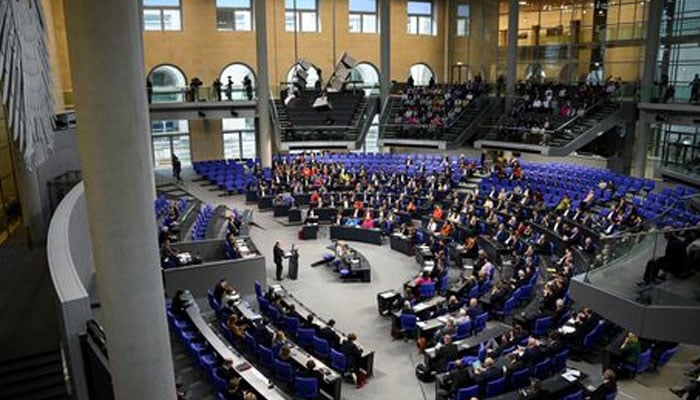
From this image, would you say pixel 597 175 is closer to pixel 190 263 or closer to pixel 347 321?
pixel 347 321

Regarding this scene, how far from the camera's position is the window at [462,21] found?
40062mm

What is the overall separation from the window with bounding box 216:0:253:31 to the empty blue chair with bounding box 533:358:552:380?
3026 cm

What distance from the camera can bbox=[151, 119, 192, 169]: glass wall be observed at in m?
34.7

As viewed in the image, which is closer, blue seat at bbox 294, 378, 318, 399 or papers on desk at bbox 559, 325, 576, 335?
blue seat at bbox 294, 378, 318, 399

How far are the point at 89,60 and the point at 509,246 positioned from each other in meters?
14.6

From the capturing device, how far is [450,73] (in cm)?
4109

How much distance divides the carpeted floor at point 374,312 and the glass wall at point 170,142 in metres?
13.3

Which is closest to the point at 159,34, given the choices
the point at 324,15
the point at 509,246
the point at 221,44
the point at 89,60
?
the point at 221,44

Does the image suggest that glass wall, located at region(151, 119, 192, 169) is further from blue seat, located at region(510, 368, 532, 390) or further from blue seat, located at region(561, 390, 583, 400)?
blue seat, located at region(561, 390, 583, 400)

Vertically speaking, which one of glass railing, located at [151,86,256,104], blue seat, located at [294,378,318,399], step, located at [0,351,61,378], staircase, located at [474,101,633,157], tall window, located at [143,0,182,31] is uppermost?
tall window, located at [143,0,182,31]

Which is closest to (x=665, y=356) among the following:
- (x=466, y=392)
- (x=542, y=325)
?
(x=542, y=325)

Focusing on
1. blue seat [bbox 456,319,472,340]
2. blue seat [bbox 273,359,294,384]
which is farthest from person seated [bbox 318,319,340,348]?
blue seat [bbox 456,319,472,340]

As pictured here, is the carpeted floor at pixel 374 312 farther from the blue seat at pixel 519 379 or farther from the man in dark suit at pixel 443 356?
the blue seat at pixel 519 379

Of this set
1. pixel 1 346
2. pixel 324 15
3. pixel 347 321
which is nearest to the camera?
pixel 1 346
